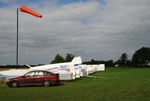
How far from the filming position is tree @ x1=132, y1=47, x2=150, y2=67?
147 m

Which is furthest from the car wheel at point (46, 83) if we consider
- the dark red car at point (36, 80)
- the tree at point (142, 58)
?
the tree at point (142, 58)

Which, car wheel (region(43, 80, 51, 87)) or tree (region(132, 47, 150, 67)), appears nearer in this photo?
car wheel (region(43, 80, 51, 87))

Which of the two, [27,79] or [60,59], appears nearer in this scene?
[27,79]

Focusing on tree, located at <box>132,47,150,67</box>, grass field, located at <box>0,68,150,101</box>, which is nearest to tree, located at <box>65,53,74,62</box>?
tree, located at <box>132,47,150,67</box>

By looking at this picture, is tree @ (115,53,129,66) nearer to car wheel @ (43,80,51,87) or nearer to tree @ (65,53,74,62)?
tree @ (65,53,74,62)

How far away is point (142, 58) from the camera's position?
147250 millimetres

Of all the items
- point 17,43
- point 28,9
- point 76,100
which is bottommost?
point 76,100

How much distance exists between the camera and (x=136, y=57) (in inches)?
5851

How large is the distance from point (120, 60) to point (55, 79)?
139m

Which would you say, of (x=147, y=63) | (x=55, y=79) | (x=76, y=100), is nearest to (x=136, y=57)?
(x=147, y=63)

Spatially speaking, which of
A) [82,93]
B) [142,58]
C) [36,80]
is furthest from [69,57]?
[82,93]

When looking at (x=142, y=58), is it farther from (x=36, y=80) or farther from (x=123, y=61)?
(x=36, y=80)

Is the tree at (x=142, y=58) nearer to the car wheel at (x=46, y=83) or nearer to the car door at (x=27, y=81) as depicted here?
the car wheel at (x=46, y=83)

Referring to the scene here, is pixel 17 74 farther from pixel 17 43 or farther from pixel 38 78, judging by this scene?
pixel 38 78
